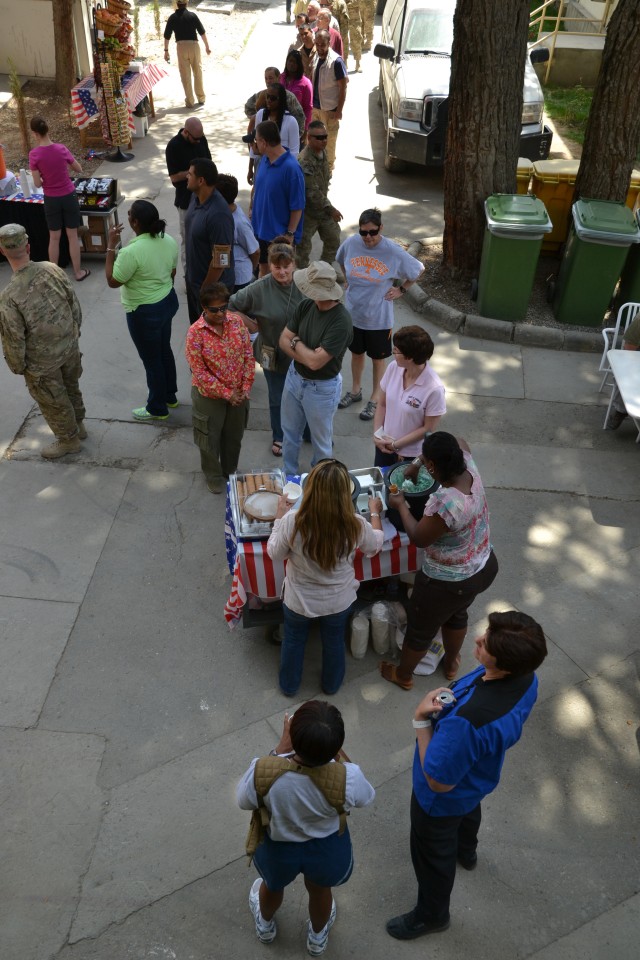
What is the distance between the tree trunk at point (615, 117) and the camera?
7668mm

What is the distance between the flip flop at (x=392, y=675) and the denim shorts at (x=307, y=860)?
1543 millimetres

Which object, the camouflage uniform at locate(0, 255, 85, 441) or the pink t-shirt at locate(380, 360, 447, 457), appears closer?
the pink t-shirt at locate(380, 360, 447, 457)

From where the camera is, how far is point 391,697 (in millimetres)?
4621

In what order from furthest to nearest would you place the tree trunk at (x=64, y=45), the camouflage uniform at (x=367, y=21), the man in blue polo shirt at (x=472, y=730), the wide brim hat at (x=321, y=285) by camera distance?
the camouflage uniform at (x=367, y=21), the tree trunk at (x=64, y=45), the wide brim hat at (x=321, y=285), the man in blue polo shirt at (x=472, y=730)

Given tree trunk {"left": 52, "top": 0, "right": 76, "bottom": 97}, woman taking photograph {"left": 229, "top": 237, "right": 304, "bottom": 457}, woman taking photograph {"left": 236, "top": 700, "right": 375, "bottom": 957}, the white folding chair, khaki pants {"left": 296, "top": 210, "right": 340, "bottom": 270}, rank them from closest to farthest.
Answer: woman taking photograph {"left": 236, "top": 700, "right": 375, "bottom": 957}
woman taking photograph {"left": 229, "top": 237, "right": 304, "bottom": 457}
the white folding chair
khaki pants {"left": 296, "top": 210, "right": 340, "bottom": 270}
tree trunk {"left": 52, "top": 0, "right": 76, "bottom": 97}

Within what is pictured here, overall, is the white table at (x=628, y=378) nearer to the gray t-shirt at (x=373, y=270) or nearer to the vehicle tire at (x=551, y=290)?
the gray t-shirt at (x=373, y=270)

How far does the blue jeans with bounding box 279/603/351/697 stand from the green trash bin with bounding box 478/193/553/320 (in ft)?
15.6

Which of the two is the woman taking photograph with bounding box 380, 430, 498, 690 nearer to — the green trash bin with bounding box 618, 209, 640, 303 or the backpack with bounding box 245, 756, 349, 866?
the backpack with bounding box 245, 756, 349, 866

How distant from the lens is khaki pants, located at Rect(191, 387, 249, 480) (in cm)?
561

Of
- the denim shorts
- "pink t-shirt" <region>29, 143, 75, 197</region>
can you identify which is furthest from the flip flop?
"pink t-shirt" <region>29, 143, 75, 197</region>

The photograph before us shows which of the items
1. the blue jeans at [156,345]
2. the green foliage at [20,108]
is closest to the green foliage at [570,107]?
the green foliage at [20,108]

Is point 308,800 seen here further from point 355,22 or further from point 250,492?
point 355,22

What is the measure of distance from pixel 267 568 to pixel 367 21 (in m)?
15.0

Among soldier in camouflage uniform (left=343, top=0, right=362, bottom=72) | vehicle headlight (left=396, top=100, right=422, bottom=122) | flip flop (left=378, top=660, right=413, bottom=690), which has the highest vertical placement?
soldier in camouflage uniform (left=343, top=0, right=362, bottom=72)
